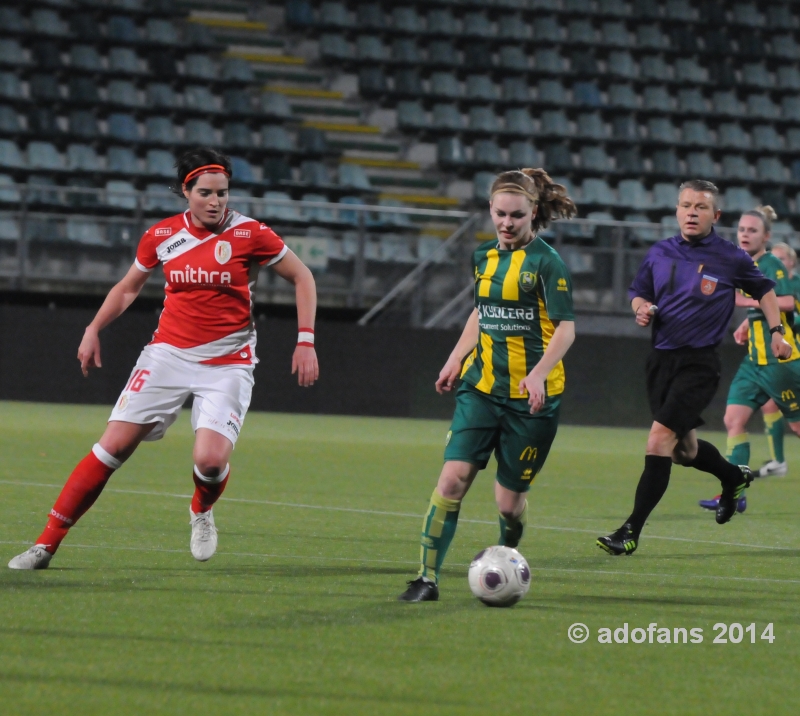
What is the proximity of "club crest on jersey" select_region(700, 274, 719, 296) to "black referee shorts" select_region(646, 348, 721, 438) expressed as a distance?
30 centimetres

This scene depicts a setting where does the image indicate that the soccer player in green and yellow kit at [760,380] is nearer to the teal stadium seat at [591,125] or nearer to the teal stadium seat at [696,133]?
the teal stadium seat at [591,125]

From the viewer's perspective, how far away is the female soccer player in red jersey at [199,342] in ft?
20.7

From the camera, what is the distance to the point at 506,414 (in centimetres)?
593

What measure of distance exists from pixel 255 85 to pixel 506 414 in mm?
19011

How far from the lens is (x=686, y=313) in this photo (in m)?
7.66

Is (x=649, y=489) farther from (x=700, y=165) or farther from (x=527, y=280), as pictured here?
(x=700, y=165)

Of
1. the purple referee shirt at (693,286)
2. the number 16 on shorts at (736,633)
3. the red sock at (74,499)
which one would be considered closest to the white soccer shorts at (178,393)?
the red sock at (74,499)

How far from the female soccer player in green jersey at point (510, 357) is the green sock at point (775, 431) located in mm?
5997

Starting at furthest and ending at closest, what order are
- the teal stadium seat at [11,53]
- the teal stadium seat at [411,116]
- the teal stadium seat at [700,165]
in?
the teal stadium seat at [700,165] → the teal stadium seat at [411,116] → the teal stadium seat at [11,53]

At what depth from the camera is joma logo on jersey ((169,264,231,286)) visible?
642 centimetres

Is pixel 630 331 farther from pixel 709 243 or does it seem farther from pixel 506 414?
pixel 506 414

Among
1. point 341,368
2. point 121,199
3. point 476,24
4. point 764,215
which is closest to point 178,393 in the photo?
point 764,215

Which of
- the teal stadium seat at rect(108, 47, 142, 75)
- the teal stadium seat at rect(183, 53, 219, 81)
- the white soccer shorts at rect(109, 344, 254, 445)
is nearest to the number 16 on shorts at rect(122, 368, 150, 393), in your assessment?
the white soccer shorts at rect(109, 344, 254, 445)

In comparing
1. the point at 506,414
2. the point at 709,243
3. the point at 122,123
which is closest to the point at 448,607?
the point at 506,414
